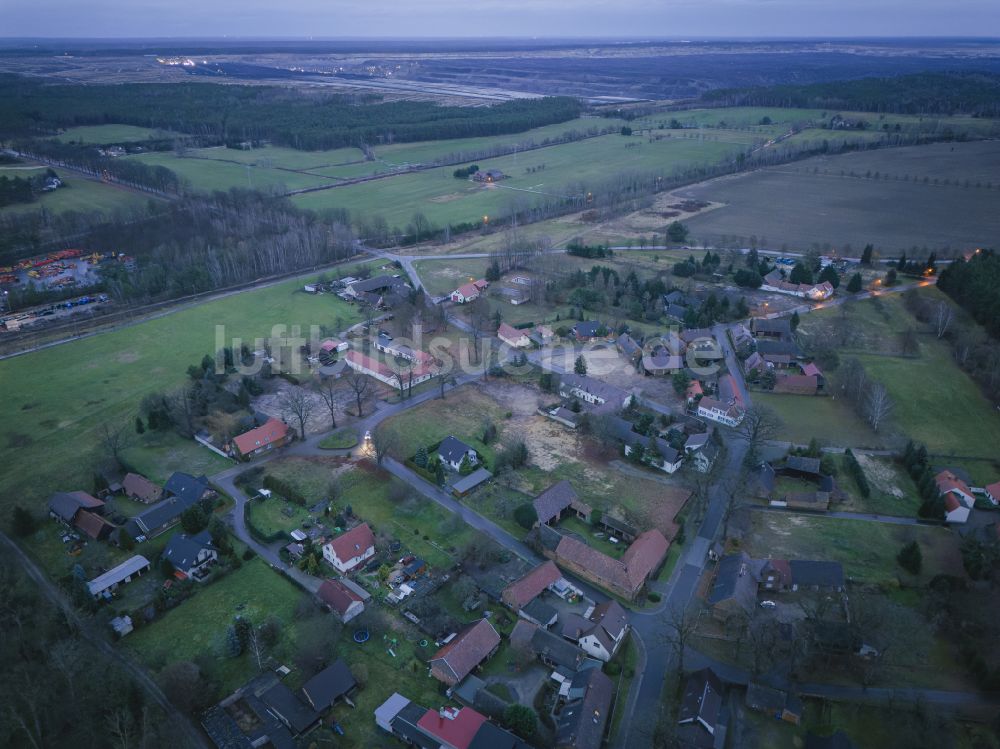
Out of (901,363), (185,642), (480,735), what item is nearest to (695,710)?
(480,735)

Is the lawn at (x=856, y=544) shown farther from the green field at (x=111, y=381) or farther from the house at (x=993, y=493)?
the green field at (x=111, y=381)

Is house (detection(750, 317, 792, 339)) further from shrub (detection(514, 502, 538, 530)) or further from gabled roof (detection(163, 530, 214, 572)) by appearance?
gabled roof (detection(163, 530, 214, 572))

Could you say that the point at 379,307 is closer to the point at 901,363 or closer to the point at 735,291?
the point at 735,291

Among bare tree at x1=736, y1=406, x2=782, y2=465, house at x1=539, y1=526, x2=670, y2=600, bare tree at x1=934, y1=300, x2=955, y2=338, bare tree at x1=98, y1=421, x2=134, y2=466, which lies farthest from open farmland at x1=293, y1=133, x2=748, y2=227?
house at x1=539, y1=526, x2=670, y2=600

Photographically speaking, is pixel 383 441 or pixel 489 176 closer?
pixel 383 441

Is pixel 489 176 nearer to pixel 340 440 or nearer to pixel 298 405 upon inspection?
pixel 298 405

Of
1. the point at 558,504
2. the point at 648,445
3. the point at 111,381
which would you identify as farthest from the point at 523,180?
the point at 558,504

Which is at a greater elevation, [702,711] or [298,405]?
[702,711]

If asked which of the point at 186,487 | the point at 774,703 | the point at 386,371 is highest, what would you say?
the point at 774,703
